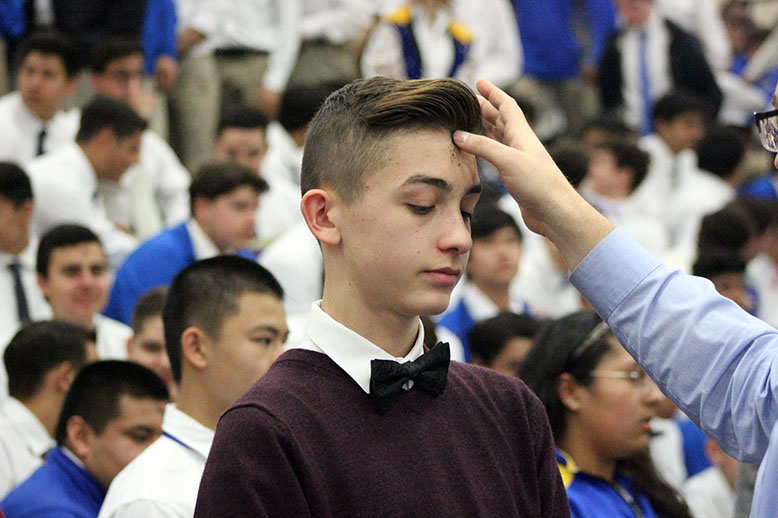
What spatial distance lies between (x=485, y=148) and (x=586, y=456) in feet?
5.65

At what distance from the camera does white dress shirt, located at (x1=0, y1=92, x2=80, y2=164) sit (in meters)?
7.42

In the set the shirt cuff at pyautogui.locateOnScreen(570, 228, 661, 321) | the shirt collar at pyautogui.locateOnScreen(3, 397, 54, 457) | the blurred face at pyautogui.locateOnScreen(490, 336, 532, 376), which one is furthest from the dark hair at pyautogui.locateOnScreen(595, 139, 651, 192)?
the shirt cuff at pyautogui.locateOnScreen(570, 228, 661, 321)

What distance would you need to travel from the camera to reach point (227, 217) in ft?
21.1

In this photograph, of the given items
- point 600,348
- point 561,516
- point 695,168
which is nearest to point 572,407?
point 600,348

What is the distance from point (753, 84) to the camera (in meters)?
12.0

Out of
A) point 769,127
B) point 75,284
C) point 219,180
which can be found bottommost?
point 75,284

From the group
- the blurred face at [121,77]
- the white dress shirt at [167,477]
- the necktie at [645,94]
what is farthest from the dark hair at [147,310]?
the necktie at [645,94]

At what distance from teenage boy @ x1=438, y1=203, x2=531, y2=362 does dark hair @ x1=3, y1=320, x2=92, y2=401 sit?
2.30 metres

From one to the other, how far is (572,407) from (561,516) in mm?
1390

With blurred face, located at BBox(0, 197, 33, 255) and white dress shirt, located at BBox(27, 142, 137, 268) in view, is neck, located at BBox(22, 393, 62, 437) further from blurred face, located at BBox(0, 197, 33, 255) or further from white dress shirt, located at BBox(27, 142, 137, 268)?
white dress shirt, located at BBox(27, 142, 137, 268)

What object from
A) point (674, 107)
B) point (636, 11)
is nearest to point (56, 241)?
point (674, 107)

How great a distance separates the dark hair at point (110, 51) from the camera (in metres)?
8.07

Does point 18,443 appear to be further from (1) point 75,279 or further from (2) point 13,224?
(2) point 13,224

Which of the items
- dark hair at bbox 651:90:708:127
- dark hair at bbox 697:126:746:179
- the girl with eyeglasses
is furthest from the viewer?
dark hair at bbox 651:90:708:127
